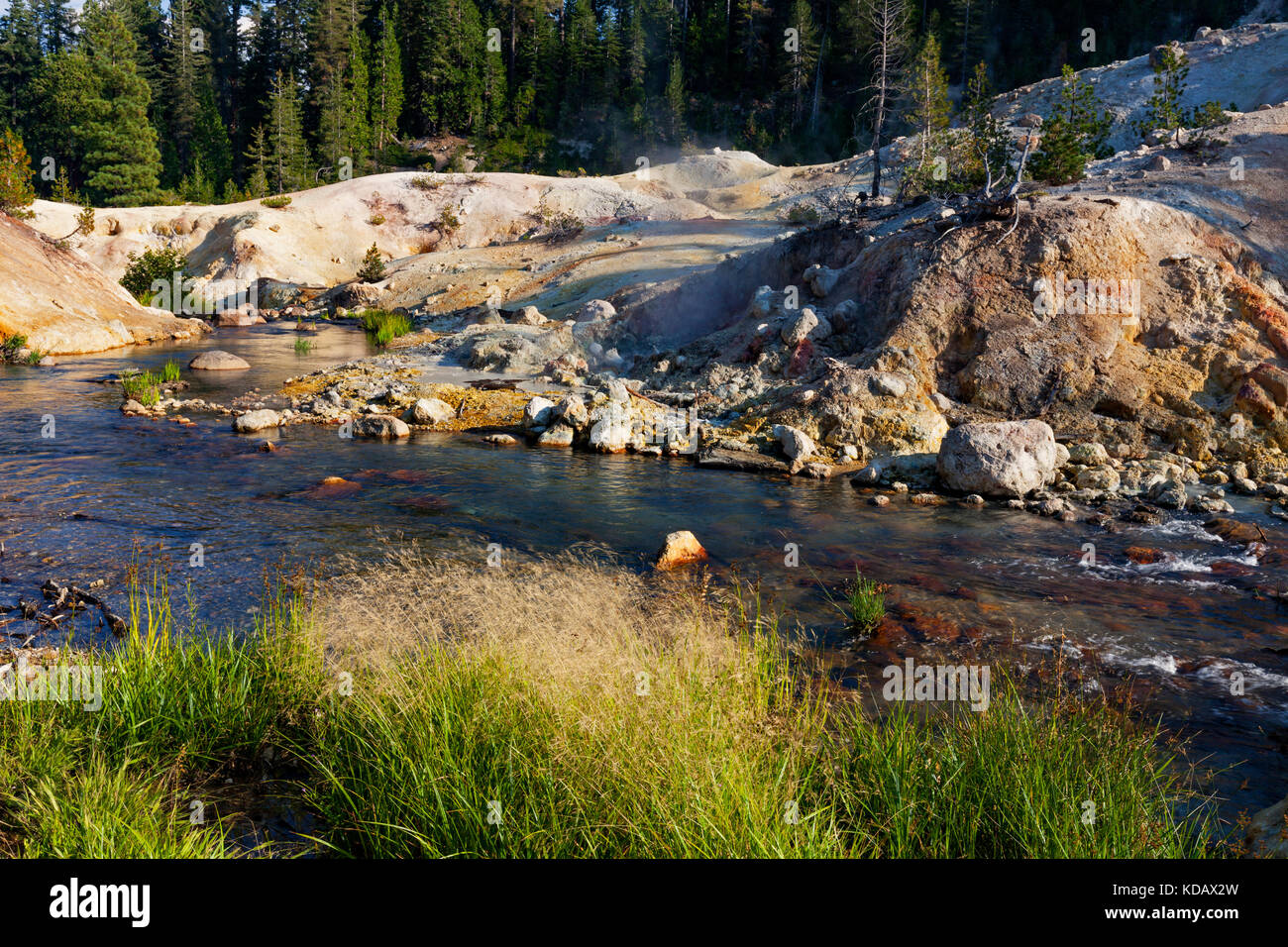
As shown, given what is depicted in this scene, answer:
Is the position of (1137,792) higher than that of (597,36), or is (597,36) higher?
(597,36)

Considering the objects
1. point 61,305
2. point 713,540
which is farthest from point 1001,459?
point 61,305

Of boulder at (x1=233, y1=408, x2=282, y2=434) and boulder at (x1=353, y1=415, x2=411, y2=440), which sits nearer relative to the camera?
boulder at (x1=233, y1=408, x2=282, y2=434)

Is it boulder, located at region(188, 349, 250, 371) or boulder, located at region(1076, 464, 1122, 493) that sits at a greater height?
boulder, located at region(188, 349, 250, 371)

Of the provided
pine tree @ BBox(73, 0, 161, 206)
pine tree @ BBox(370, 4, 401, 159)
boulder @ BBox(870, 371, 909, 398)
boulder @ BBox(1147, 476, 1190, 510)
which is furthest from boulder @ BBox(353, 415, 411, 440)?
pine tree @ BBox(370, 4, 401, 159)

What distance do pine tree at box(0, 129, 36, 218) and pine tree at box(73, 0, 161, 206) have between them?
23.5 meters

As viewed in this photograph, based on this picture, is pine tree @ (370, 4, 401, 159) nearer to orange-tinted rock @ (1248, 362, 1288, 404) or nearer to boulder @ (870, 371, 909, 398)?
boulder @ (870, 371, 909, 398)

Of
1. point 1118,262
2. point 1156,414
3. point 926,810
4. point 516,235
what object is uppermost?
point 516,235

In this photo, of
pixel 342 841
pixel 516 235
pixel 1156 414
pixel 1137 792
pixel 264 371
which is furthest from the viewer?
pixel 516 235

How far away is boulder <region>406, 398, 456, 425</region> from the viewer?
17562mm

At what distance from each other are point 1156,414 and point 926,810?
45.4 ft

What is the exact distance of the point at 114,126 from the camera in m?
54.9

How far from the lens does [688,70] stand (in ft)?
259
